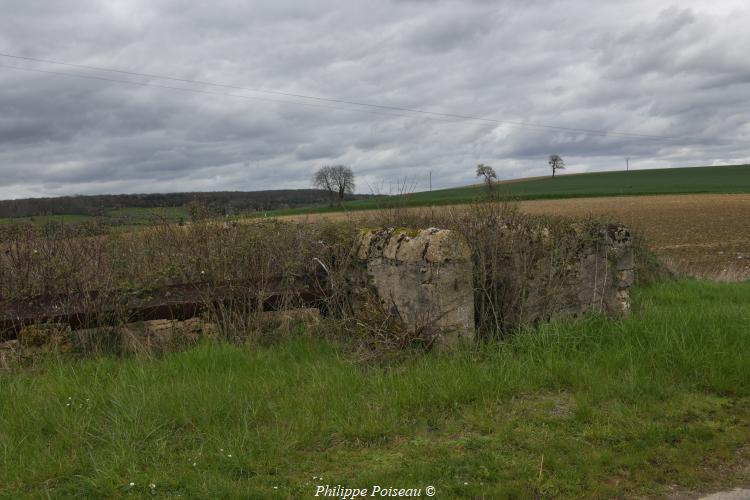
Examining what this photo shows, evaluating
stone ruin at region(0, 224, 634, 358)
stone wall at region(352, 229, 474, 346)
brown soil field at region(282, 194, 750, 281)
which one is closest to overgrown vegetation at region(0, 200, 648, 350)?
stone ruin at region(0, 224, 634, 358)

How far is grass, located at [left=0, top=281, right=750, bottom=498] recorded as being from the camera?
3.45 meters

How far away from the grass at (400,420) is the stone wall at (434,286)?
0.29 m

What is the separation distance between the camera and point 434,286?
18.2ft

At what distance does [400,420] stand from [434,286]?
1.68 metres

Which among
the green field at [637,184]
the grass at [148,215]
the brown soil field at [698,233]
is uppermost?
the green field at [637,184]

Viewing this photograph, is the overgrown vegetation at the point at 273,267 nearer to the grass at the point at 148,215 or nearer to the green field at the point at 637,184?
the grass at the point at 148,215

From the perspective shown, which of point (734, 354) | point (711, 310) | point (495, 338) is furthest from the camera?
point (711, 310)

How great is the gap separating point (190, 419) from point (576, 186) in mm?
83505

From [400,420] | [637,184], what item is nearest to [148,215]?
[400,420]

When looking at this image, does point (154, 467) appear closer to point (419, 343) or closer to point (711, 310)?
point (419, 343)

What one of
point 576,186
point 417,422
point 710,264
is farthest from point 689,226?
point 576,186

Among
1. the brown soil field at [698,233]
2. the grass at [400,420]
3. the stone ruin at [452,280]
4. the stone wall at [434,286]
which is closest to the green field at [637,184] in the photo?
the brown soil field at [698,233]

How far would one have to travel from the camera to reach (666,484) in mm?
3426

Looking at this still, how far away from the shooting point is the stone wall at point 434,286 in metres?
5.54
